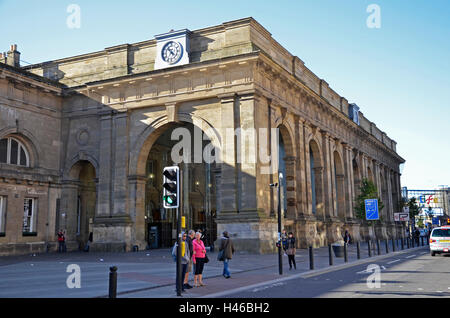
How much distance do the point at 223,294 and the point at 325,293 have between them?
2.60 meters

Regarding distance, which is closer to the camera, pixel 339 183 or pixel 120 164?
pixel 120 164

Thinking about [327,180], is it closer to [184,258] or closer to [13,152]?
[13,152]

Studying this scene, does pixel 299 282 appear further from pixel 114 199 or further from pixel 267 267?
pixel 114 199

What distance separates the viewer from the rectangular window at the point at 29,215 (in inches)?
1223

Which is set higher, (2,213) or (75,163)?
(75,163)

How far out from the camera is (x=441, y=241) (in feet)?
83.9

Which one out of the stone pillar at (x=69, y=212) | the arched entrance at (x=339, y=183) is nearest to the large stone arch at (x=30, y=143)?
the stone pillar at (x=69, y=212)

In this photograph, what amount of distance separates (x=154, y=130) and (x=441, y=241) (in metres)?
19.4

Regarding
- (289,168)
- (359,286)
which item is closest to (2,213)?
(289,168)

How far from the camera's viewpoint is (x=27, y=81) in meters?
31.1

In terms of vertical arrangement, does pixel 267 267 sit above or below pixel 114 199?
below

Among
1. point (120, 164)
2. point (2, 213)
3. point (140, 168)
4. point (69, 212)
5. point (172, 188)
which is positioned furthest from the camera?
point (69, 212)
